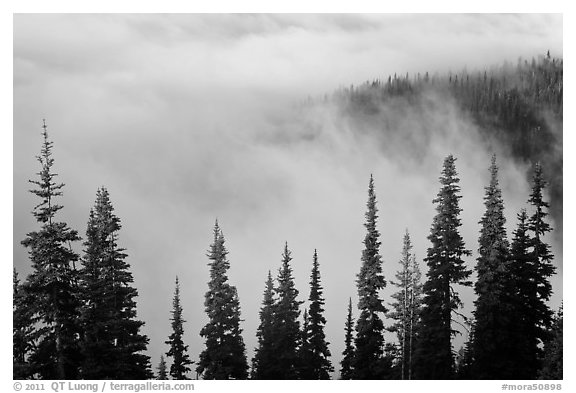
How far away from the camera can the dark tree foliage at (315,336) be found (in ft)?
151

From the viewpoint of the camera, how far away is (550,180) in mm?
51000

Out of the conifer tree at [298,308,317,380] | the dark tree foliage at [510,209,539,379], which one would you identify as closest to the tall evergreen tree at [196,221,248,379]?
the conifer tree at [298,308,317,380]

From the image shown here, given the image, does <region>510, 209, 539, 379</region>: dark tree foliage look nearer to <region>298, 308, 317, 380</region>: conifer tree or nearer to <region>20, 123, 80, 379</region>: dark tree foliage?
<region>298, 308, 317, 380</region>: conifer tree

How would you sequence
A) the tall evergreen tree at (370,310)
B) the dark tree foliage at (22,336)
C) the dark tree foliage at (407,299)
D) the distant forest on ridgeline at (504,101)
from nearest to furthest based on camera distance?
the dark tree foliage at (22,336) < the dark tree foliage at (407,299) < the tall evergreen tree at (370,310) < the distant forest on ridgeline at (504,101)

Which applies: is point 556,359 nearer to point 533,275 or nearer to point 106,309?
point 533,275

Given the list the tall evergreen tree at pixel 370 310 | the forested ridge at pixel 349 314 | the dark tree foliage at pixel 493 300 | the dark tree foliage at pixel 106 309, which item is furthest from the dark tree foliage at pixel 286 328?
the dark tree foliage at pixel 493 300

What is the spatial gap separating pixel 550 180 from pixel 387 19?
70.1ft

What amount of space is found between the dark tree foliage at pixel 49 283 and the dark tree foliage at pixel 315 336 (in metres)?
19.8

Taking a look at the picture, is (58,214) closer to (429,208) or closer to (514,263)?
(514,263)

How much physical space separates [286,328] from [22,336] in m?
19.6

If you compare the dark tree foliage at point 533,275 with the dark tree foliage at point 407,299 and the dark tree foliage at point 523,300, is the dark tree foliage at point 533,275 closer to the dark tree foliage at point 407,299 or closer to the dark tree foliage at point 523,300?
the dark tree foliage at point 523,300

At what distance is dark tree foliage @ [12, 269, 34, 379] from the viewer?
3103cm
